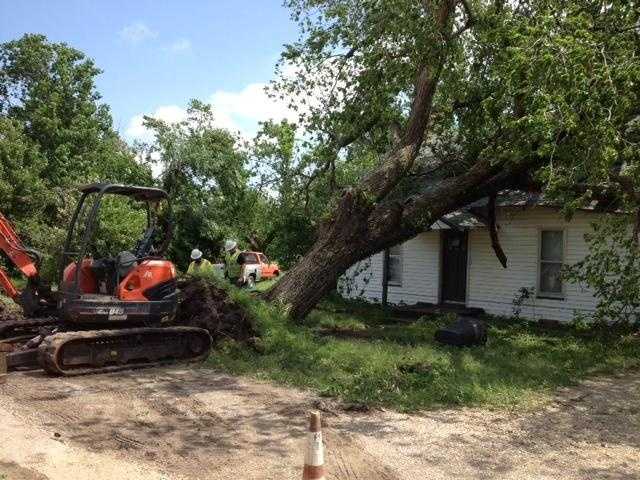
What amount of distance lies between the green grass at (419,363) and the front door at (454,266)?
5033mm

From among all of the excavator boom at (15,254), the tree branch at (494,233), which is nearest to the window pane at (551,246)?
the tree branch at (494,233)

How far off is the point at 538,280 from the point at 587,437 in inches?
423

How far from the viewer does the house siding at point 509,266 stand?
54.9 feet

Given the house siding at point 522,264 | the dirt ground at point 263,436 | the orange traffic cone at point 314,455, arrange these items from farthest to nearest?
the house siding at point 522,264
the dirt ground at point 263,436
the orange traffic cone at point 314,455

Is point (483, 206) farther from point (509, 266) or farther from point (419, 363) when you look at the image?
point (419, 363)

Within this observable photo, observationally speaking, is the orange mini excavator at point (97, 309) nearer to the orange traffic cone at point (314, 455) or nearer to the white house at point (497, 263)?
the orange traffic cone at point (314, 455)

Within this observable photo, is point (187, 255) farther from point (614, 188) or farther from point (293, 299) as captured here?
point (614, 188)

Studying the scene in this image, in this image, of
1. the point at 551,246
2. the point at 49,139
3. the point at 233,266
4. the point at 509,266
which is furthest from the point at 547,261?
the point at 49,139

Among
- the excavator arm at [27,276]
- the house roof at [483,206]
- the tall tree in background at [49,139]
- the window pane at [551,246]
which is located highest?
the tall tree in background at [49,139]

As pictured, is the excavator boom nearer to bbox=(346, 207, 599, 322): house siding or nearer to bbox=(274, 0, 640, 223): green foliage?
bbox=(274, 0, 640, 223): green foliage

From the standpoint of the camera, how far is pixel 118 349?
9.98m

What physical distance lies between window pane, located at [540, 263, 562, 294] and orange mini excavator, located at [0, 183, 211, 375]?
10.1 m

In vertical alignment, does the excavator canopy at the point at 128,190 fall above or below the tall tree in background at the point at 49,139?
below

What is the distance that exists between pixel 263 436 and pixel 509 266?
41.5ft
